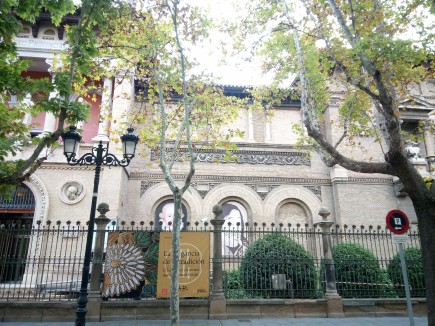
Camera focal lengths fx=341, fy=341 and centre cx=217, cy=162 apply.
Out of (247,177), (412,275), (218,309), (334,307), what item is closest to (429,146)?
(412,275)

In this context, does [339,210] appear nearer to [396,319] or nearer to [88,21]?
[396,319]

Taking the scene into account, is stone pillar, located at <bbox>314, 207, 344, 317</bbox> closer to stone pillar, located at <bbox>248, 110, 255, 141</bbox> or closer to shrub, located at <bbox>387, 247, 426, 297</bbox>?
shrub, located at <bbox>387, 247, 426, 297</bbox>

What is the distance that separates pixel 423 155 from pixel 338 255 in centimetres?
950

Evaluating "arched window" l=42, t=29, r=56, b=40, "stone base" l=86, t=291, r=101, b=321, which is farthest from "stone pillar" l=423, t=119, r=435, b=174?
"arched window" l=42, t=29, r=56, b=40

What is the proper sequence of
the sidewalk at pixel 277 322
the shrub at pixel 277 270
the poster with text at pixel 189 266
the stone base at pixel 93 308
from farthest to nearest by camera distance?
the shrub at pixel 277 270
the poster with text at pixel 189 266
the stone base at pixel 93 308
the sidewalk at pixel 277 322

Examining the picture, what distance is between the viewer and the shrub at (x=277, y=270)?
930 centimetres

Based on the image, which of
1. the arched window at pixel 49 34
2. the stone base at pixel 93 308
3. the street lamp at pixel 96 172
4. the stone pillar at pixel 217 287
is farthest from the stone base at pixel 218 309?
the arched window at pixel 49 34

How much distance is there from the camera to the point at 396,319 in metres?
9.02

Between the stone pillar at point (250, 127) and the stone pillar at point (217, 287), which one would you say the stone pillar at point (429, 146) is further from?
the stone pillar at point (217, 287)

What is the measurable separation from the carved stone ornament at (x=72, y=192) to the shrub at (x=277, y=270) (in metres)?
7.46

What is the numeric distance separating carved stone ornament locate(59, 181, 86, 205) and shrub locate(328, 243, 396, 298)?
9.42m

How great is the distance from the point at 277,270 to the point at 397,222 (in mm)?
3610

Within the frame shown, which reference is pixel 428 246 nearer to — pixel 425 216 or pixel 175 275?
pixel 425 216

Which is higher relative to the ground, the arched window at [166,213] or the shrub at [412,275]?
the arched window at [166,213]
